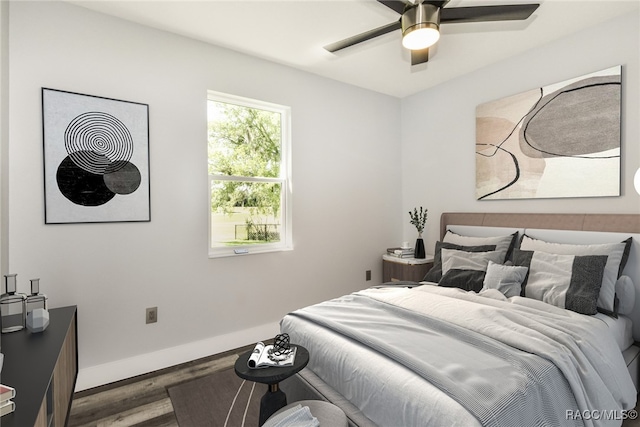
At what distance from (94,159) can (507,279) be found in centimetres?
312

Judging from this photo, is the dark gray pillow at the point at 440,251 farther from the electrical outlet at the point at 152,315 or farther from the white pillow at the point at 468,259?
the electrical outlet at the point at 152,315

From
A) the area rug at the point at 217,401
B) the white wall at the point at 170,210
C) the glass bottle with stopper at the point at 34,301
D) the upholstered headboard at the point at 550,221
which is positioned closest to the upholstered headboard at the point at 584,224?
the upholstered headboard at the point at 550,221

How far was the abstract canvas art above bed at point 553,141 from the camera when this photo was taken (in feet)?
8.33

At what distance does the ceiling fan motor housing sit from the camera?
1839mm

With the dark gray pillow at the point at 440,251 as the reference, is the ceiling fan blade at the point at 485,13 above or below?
above

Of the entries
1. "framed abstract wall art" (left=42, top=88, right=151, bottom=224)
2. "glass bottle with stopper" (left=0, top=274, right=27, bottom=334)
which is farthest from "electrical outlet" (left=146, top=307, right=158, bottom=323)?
"glass bottle with stopper" (left=0, top=274, right=27, bottom=334)

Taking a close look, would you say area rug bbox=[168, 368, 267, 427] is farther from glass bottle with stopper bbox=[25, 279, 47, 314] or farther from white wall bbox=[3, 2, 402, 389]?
glass bottle with stopper bbox=[25, 279, 47, 314]

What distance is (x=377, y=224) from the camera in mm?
4090

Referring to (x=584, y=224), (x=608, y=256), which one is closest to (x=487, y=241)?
(x=584, y=224)

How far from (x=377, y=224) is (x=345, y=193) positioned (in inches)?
24.6

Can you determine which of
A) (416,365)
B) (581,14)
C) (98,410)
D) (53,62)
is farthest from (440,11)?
(98,410)

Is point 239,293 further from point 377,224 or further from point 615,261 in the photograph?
point 615,261

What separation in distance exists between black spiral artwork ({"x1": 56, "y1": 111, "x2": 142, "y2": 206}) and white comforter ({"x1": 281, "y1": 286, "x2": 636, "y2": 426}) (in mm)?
1630

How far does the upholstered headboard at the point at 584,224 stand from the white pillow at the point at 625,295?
→ 8 cm
